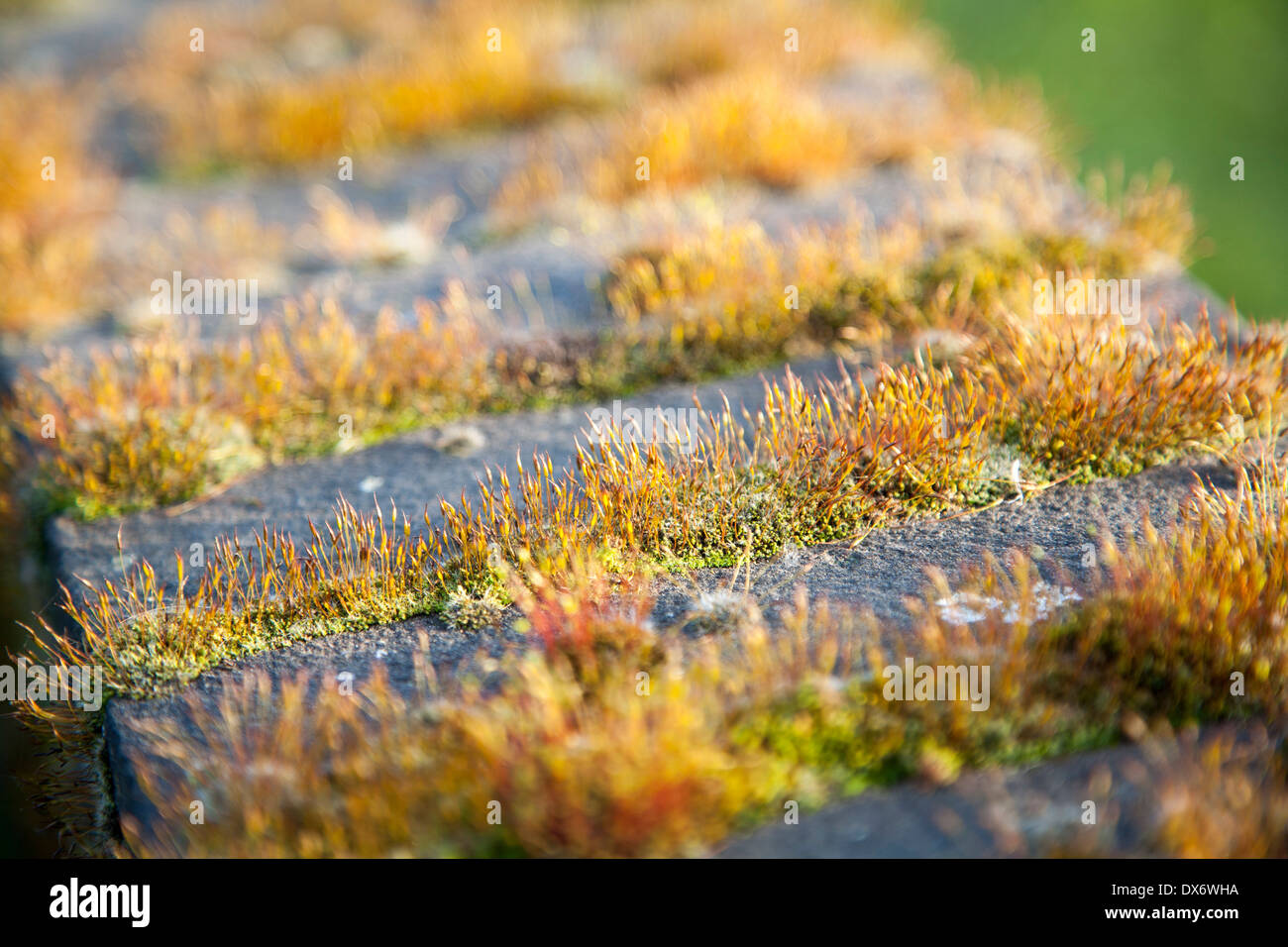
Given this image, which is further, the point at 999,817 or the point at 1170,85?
the point at 1170,85

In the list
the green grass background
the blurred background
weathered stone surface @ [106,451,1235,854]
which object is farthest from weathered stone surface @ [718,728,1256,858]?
the green grass background

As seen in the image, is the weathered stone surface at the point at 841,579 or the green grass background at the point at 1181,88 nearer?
A: the weathered stone surface at the point at 841,579

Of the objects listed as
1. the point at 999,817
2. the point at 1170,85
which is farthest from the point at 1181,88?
the point at 999,817

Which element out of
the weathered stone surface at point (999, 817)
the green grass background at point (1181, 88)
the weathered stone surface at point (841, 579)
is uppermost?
the green grass background at point (1181, 88)

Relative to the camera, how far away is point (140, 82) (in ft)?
36.3

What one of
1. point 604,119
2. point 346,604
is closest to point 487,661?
point 346,604

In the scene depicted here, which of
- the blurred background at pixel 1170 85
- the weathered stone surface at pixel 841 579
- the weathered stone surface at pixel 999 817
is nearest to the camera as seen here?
the weathered stone surface at pixel 999 817

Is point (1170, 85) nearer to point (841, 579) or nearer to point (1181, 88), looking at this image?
point (1181, 88)

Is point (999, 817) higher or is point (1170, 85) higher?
point (1170, 85)

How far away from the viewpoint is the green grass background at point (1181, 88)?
35.0 feet

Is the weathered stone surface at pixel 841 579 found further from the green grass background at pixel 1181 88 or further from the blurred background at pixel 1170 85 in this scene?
the green grass background at pixel 1181 88

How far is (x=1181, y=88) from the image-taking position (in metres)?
12.3

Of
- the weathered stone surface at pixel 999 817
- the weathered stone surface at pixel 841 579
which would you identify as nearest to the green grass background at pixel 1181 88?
the weathered stone surface at pixel 841 579

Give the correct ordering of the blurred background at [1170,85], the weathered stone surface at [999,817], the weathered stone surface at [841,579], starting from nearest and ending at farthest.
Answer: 1. the weathered stone surface at [999,817]
2. the weathered stone surface at [841,579]
3. the blurred background at [1170,85]
